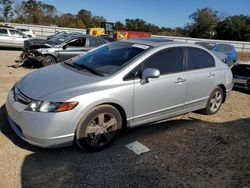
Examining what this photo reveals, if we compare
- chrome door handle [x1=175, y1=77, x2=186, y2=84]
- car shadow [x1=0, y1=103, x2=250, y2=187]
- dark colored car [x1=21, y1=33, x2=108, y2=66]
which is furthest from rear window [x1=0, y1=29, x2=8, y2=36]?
chrome door handle [x1=175, y1=77, x2=186, y2=84]

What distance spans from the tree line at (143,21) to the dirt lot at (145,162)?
56.8 m

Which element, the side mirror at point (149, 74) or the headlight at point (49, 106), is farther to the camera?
the side mirror at point (149, 74)

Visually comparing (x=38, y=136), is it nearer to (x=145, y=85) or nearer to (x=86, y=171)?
(x=86, y=171)

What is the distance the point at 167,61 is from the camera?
189 inches

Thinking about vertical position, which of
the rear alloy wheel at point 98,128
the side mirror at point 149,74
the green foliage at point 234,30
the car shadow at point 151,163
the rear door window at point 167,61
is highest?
the green foliage at point 234,30

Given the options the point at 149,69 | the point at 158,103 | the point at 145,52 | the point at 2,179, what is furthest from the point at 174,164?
the point at 2,179

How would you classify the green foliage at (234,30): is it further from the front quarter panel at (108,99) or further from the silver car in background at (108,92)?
the front quarter panel at (108,99)

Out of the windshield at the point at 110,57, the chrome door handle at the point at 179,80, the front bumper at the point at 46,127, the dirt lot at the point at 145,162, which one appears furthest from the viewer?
the chrome door handle at the point at 179,80

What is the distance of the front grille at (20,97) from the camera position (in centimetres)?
371

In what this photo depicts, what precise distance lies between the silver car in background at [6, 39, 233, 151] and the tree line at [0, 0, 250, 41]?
56189mm

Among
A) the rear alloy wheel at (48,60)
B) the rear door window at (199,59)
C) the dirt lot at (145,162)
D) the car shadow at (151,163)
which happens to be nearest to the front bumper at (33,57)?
the rear alloy wheel at (48,60)

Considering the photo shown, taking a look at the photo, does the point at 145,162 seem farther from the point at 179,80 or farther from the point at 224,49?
the point at 224,49

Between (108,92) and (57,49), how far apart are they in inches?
284

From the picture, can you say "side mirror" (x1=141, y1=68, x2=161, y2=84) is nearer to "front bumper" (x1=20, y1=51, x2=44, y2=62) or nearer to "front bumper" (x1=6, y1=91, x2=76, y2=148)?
"front bumper" (x1=6, y1=91, x2=76, y2=148)
